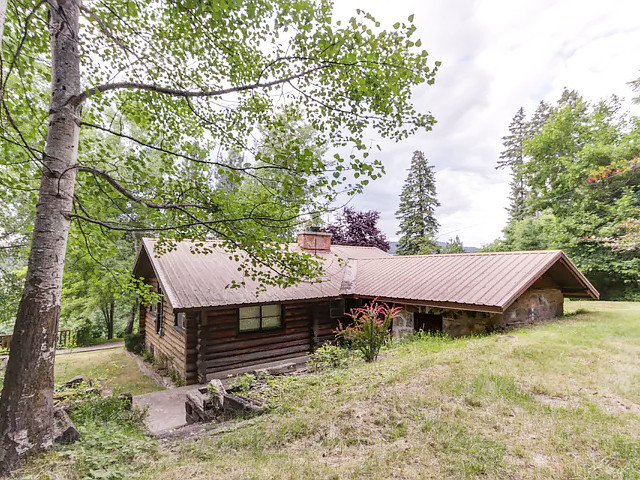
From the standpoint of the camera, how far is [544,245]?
2145cm

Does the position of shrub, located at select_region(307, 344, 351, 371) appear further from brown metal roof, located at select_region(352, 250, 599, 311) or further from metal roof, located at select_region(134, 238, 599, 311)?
brown metal roof, located at select_region(352, 250, 599, 311)

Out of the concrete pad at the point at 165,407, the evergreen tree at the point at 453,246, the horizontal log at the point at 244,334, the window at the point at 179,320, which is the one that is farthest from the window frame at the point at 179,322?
the evergreen tree at the point at 453,246

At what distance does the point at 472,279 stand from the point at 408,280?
218cm

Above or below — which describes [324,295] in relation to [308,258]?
below

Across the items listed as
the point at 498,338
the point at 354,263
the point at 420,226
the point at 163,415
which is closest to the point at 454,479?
the point at 498,338

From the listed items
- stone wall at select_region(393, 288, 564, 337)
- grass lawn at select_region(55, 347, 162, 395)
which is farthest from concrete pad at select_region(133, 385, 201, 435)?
stone wall at select_region(393, 288, 564, 337)

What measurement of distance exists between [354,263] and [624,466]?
1214 cm

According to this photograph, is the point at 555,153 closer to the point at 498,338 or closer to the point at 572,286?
the point at 572,286

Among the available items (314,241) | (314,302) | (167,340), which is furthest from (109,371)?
(314,241)

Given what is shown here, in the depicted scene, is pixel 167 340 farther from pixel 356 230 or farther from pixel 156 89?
pixel 356 230

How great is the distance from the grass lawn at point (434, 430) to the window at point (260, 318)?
441cm

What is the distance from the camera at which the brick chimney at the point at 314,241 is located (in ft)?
46.6

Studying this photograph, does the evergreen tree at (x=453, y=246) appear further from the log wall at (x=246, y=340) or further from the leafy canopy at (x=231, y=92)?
the leafy canopy at (x=231, y=92)

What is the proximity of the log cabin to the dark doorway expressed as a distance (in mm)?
32
